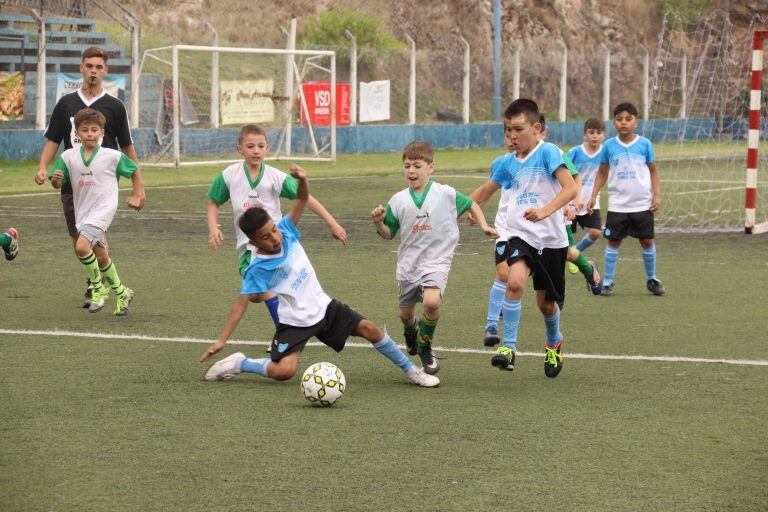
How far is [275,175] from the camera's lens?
327 inches

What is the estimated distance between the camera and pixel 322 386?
646 centimetres

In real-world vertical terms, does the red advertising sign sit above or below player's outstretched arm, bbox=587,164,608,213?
above

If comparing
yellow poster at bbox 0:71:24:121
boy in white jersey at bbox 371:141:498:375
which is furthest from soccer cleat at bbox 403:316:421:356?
yellow poster at bbox 0:71:24:121

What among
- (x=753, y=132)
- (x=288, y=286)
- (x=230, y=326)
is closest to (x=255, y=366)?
(x=230, y=326)

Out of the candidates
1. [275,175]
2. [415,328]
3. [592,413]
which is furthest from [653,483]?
[275,175]

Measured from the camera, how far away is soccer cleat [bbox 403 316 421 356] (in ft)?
25.8

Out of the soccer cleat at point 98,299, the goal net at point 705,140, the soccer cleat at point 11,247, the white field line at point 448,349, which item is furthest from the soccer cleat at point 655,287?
the soccer cleat at point 11,247

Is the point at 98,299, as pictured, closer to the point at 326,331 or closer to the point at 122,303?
the point at 122,303

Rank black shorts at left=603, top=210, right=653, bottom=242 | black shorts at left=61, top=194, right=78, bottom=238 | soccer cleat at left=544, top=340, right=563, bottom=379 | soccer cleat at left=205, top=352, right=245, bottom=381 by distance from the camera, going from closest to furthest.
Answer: soccer cleat at left=205, top=352, right=245, bottom=381 → soccer cleat at left=544, top=340, right=563, bottom=379 → black shorts at left=61, top=194, right=78, bottom=238 → black shorts at left=603, top=210, right=653, bottom=242

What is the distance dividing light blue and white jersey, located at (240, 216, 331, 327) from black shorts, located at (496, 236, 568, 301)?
4.21 ft

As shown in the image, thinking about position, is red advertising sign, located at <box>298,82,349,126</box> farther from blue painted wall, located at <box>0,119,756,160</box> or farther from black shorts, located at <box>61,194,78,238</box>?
black shorts, located at <box>61,194,78,238</box>

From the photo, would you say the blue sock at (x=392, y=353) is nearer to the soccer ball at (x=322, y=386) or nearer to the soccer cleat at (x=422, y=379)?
the soccer cleat at (x=422, y=379)

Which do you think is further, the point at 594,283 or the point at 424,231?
the point at 594,283

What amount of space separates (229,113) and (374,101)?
558 cm
